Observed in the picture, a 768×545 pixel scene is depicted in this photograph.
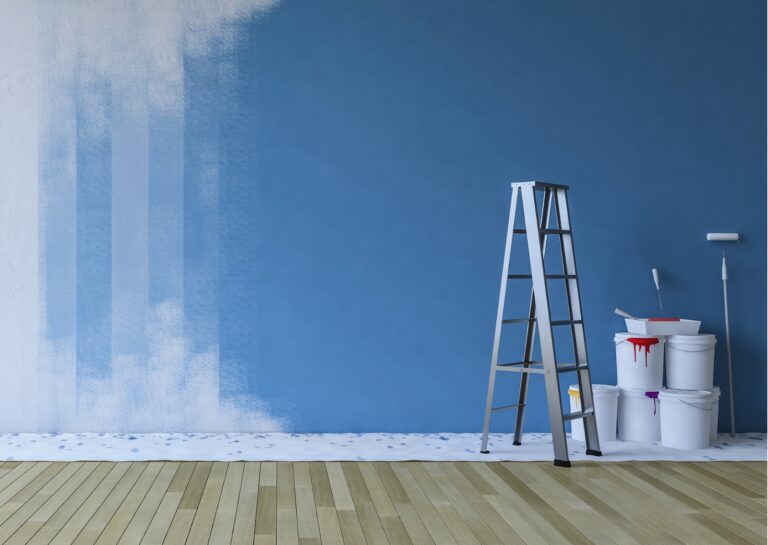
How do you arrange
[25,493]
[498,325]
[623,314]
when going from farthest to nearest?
[623,314]
[498,325]
[25,493]

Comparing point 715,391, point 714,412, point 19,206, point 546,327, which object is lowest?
point 714,412

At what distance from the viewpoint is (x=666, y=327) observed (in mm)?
4371

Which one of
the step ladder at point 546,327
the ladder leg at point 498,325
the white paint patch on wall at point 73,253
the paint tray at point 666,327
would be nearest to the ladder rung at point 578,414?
the step ladder at point 546,327

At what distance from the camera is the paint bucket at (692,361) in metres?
4.32

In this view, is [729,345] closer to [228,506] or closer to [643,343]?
[643,343]

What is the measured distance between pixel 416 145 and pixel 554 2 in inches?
44.7

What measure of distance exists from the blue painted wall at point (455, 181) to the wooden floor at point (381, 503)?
2.76 ft

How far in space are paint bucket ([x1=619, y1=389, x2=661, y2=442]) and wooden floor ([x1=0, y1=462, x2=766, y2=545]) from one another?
46cm

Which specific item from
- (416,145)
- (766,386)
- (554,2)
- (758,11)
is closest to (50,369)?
(416,145)

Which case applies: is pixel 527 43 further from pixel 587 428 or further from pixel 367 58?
pixel 587 428

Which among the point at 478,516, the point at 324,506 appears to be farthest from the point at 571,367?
the point at 324,506

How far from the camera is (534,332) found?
4539mm

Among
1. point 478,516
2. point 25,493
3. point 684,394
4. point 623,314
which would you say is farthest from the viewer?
point 623,314

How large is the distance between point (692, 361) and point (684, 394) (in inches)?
9.7
